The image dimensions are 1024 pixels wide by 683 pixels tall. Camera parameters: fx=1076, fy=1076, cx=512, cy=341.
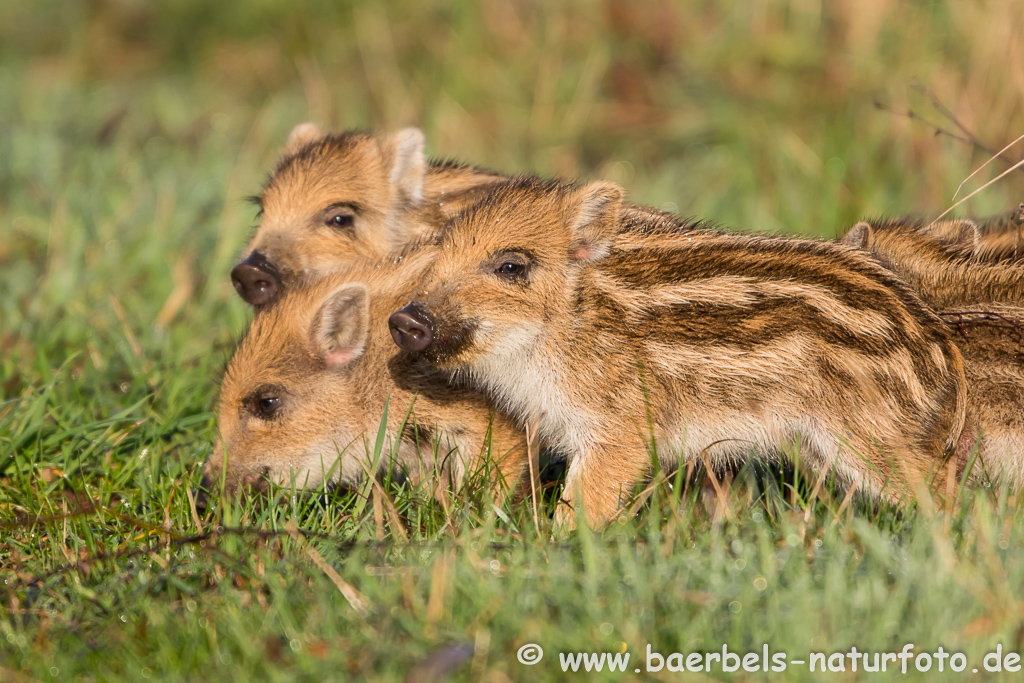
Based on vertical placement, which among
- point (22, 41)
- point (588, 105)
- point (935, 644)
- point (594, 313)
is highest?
point (22, 41)

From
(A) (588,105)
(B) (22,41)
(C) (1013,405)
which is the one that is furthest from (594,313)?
(B) (22,41)

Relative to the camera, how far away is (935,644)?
298 centimetres

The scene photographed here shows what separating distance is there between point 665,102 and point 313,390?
565 centimetres

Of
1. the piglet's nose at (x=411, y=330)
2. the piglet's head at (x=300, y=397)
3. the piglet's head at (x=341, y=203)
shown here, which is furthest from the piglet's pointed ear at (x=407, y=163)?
the piglet's nose at (x=411, y=330)

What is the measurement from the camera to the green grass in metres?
3.16

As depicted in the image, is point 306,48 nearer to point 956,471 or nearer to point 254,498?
point 254,498

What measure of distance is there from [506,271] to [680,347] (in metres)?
0.83

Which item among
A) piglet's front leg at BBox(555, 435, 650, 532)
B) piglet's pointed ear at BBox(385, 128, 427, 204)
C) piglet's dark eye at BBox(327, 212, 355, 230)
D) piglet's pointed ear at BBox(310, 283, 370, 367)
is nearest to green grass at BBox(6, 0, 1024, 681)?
piglet's front leg at BBox(555, 435, 650, 532)

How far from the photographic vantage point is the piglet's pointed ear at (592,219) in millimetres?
4734

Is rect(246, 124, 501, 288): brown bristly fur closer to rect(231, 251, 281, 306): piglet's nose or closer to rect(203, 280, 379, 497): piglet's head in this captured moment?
rect(231, 251, 281, 306): piglet's nose

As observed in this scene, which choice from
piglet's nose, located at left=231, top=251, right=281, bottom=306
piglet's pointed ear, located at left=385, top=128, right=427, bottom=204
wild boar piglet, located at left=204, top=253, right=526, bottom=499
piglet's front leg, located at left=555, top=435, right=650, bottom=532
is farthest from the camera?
piglet's pointed ear, located at left=385, top=128, right=427, bottom=204

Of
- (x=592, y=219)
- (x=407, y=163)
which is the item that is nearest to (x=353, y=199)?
(x=407, y=163)

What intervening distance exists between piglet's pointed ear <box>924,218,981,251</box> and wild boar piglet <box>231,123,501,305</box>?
2329mm

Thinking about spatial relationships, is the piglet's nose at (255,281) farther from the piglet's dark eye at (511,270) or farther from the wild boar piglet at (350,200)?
the piglet's dark eye at (511,270)
